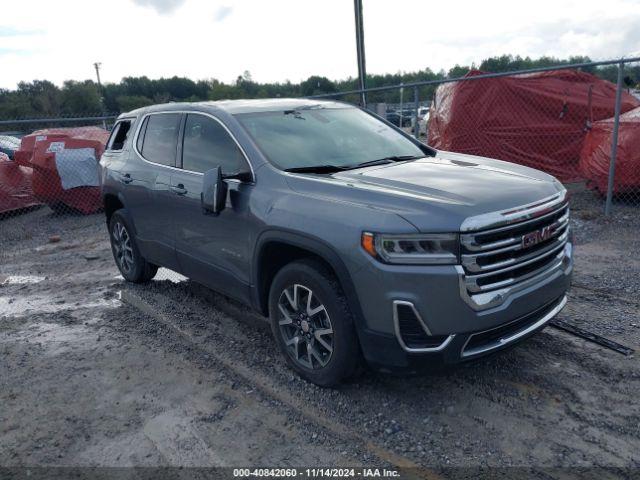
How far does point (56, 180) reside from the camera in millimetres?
10852

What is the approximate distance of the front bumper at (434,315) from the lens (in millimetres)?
2932

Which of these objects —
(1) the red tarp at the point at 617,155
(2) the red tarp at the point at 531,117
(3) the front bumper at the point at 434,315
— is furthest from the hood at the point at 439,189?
(2) the red tarp at the point at 531,117

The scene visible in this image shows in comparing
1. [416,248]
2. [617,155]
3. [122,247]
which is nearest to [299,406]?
[416,248]

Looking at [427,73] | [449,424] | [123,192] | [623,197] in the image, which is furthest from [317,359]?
[427,73]

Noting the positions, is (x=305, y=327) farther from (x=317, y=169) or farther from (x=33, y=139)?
(x=33, y=139)

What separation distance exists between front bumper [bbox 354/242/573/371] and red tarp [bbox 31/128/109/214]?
9.48 metres

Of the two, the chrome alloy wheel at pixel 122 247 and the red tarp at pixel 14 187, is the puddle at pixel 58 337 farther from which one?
the red tarp at pixel 14 187

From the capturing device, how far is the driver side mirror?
3.89 metres

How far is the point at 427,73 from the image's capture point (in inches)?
3393

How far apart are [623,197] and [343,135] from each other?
618 centimetres

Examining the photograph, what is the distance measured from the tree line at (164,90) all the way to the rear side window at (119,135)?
40.3 ft

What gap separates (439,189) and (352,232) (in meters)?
0.62

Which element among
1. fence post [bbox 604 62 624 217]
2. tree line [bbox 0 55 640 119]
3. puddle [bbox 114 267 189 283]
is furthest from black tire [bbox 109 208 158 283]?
tree line [bbox 0 55 640 119]

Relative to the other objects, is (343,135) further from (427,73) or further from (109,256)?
(427,73)
